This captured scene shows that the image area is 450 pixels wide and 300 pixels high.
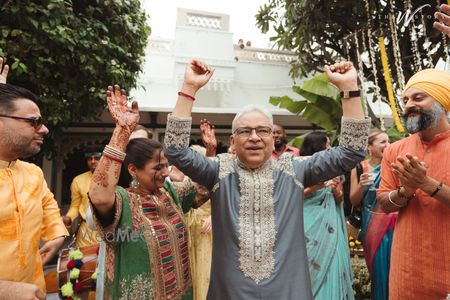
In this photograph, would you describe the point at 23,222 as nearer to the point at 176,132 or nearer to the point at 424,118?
the point at 176,132

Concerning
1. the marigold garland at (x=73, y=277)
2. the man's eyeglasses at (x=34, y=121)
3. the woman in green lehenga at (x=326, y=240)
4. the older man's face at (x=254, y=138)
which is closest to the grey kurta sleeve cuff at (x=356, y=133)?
the older man's face at (x=254, y=138)

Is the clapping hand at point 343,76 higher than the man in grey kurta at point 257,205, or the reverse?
the clapping hand at point 343,76

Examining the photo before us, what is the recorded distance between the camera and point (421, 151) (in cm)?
227

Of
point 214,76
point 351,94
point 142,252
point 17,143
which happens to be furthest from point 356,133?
point 214,76

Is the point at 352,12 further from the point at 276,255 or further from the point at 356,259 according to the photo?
the point at 276,255

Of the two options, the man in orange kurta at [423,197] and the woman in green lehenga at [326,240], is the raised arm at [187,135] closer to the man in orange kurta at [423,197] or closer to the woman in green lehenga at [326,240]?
the man in orange kurta at [423,197]

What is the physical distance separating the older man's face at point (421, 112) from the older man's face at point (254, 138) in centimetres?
87

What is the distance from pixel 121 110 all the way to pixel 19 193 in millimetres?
691

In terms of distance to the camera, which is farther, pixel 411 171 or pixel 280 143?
pixel 280 143

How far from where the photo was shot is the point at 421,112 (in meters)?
2.21

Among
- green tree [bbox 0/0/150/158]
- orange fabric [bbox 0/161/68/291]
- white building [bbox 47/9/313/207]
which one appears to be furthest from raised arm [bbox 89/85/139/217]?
white building [bbox 47/9/313/207]

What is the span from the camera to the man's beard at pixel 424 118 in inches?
86.1

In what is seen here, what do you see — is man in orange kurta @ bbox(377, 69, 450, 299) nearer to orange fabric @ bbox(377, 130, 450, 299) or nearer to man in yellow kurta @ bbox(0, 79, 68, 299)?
orange fabric @ bbox(377, 130, 450, 299)

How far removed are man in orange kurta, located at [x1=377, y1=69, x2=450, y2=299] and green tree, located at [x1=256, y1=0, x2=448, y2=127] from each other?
192 inches
